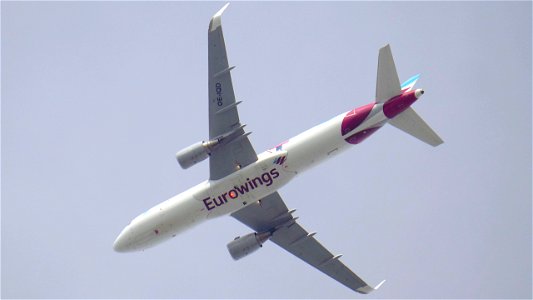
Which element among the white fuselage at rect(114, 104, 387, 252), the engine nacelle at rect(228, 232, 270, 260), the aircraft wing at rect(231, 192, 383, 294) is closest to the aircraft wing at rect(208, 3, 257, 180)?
the white fuselage at rect(114, 104, 387, 252)

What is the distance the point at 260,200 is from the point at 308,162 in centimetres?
691

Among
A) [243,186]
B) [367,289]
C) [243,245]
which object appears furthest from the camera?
[367,289]

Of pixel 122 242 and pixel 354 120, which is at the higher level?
pixel 122 242

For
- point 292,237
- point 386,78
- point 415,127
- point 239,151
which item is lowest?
point 292,237

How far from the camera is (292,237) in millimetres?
51562

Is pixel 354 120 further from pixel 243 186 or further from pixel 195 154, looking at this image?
pixel 195 154

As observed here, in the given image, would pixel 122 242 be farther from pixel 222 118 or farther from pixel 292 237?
pixel 292 237

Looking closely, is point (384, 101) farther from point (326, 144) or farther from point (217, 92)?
point (217, 92)

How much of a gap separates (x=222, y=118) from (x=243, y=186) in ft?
13.5

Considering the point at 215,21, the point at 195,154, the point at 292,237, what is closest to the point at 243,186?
the point at 195,154

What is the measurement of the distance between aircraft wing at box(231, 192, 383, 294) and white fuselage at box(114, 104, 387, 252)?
12.9ft

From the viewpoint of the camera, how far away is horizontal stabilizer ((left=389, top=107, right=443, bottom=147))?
43375 mm

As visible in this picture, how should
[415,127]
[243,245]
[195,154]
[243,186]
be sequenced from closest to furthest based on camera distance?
[415,127] → [195,154] → [243,186] → [243,245]

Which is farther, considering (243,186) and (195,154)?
(243,186)
